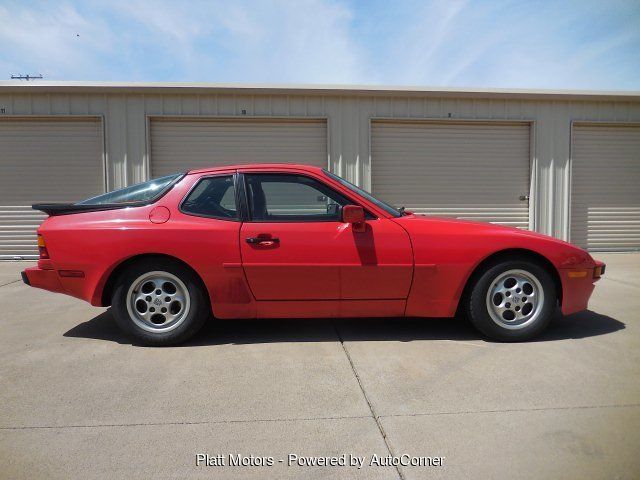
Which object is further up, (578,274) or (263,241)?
(263,241)

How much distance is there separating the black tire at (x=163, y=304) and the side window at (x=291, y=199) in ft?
2.40

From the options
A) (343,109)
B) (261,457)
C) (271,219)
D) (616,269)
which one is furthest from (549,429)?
(343,109)

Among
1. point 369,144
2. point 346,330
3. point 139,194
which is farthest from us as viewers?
point 369,144

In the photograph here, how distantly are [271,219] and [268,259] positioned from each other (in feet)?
1.12

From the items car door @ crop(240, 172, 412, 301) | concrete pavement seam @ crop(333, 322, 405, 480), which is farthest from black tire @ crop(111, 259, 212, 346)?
concrete pavement seam @ crop(333, 322, 405, 480)

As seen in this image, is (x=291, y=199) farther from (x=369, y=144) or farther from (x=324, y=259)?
(x=369, y=144)

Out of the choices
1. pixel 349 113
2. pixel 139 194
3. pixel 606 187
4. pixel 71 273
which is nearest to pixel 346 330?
pixel 139 194

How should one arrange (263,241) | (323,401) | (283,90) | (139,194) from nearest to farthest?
(323,401)
(263,241)
(139,194)
(283,90)

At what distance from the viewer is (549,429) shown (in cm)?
229

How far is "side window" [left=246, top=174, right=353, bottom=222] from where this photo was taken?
3586 millimetres

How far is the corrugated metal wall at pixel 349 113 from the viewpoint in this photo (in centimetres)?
827

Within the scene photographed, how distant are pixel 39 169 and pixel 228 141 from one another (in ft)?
11.9

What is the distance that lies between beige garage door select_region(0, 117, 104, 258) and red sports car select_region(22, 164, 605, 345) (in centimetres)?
538

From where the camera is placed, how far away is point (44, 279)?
3.62 metres
